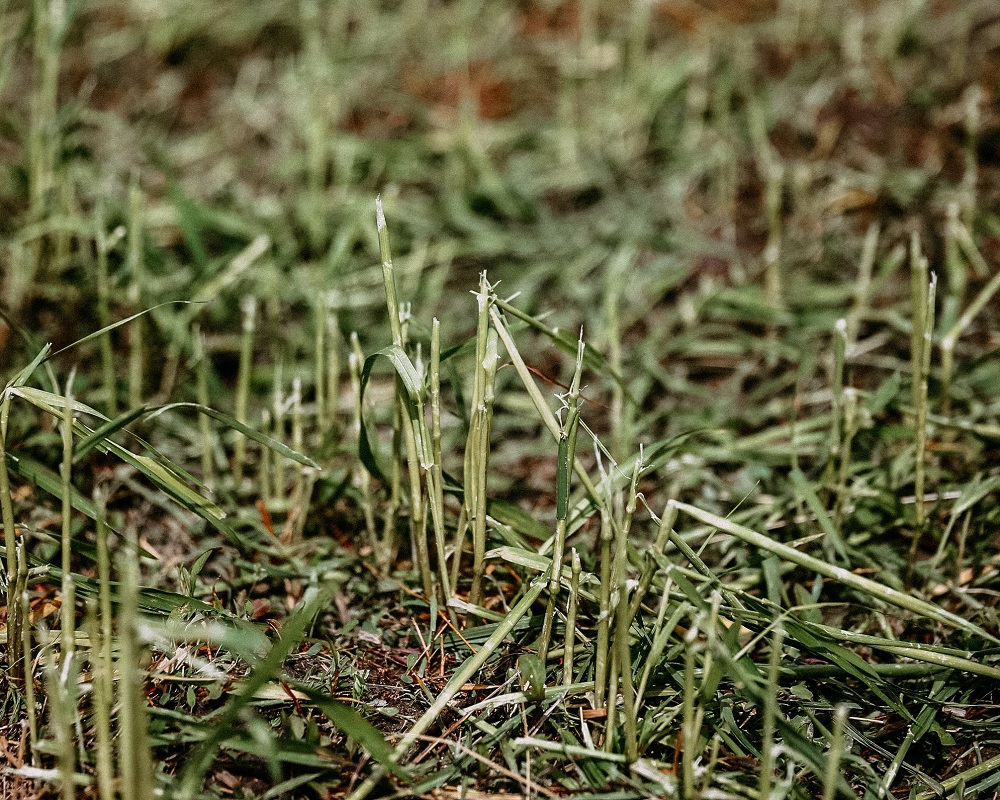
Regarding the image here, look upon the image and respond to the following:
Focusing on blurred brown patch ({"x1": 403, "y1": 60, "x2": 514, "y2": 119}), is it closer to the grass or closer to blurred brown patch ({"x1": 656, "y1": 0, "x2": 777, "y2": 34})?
the grass

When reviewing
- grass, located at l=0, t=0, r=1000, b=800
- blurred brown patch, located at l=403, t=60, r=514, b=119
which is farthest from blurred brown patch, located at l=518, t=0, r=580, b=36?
blurred brown patch, located at l=403, t=60, r=514, b=119

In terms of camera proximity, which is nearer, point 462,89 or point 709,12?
point 462,89

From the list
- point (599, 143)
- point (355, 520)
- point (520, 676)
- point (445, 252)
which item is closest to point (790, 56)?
point (599, 143)

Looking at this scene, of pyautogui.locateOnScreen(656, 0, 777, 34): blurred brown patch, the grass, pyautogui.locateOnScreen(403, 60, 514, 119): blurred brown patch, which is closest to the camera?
the grass

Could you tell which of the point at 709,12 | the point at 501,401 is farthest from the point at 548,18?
the point at 501,401

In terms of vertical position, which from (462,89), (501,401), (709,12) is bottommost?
(501,401)

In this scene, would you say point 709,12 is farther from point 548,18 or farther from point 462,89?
point 462,89

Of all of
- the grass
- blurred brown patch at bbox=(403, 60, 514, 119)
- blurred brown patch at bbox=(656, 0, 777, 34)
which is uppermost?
blurred brown patch at bbox=(656, 0, 777, 34)

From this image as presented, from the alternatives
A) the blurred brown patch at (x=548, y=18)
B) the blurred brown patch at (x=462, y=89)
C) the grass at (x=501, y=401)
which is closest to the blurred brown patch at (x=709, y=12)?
the grass at (x=501, y=401)
